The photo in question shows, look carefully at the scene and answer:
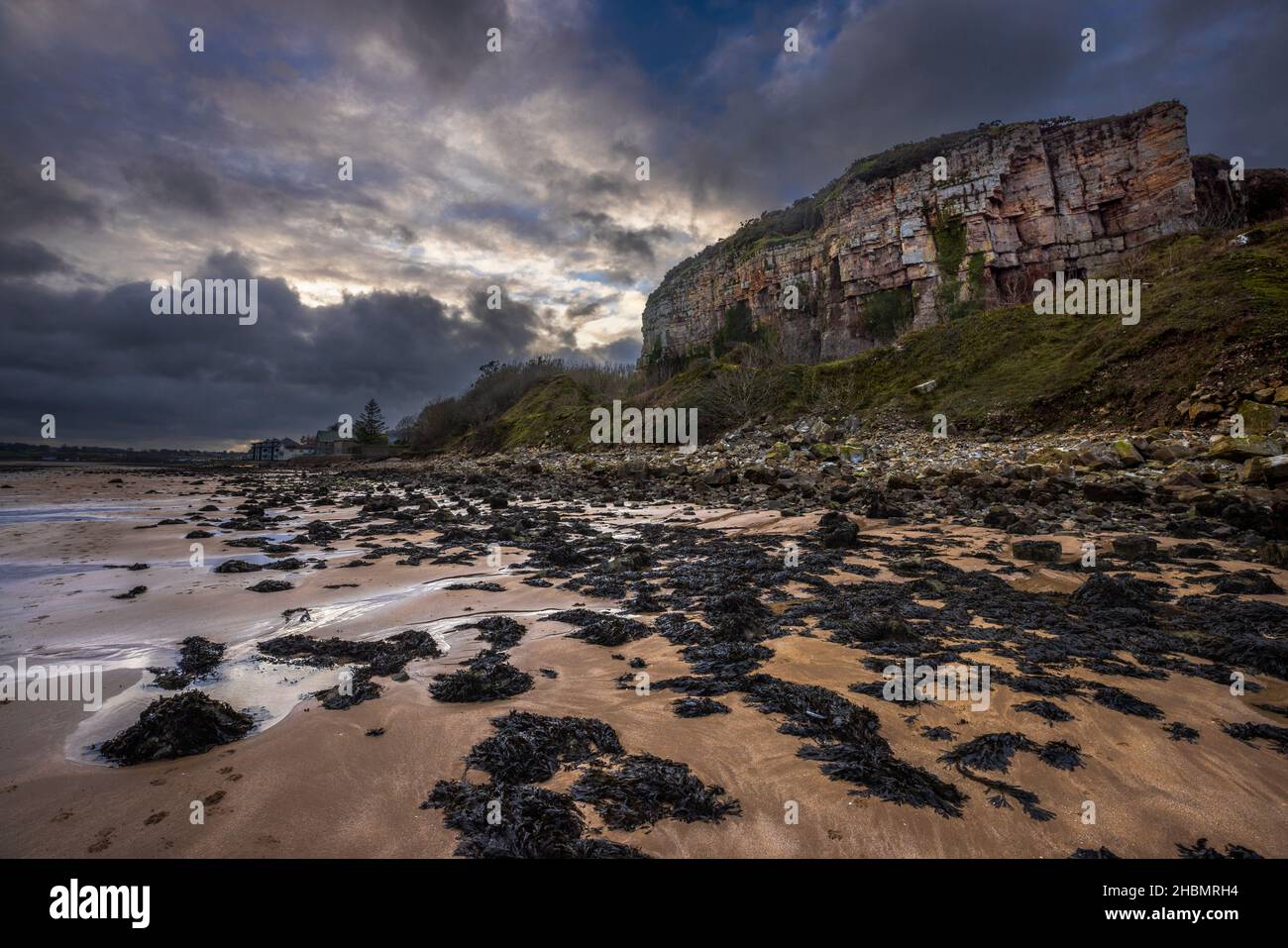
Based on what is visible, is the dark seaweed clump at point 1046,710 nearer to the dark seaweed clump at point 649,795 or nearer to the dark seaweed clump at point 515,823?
the dark seaweed clump at point 649,795

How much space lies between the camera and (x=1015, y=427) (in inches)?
744

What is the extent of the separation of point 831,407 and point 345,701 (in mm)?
A: 25587

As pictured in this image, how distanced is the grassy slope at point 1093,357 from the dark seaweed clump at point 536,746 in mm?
19659

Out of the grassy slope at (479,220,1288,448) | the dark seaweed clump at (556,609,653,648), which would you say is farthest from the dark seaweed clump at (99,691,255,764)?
the grassy slope at (479,220,1288,448)

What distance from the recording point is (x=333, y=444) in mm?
87312

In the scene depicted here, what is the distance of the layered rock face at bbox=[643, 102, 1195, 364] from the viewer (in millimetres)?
44656

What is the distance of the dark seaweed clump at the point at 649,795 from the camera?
2.32 m

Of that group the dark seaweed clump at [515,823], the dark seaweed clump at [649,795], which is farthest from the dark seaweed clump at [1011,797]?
the dark seaweed clump at [515,823]

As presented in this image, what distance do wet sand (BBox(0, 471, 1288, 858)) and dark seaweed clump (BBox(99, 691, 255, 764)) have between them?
3.9 inches

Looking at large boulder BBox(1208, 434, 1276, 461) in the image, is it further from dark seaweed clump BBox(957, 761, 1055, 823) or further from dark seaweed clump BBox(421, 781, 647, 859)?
dark seaweed clump BBox(421, 781, 647, 859)

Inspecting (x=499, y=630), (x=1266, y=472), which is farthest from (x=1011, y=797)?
(x=1266, y=472)

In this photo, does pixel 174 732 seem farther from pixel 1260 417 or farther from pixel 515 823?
pixel 1260 417
